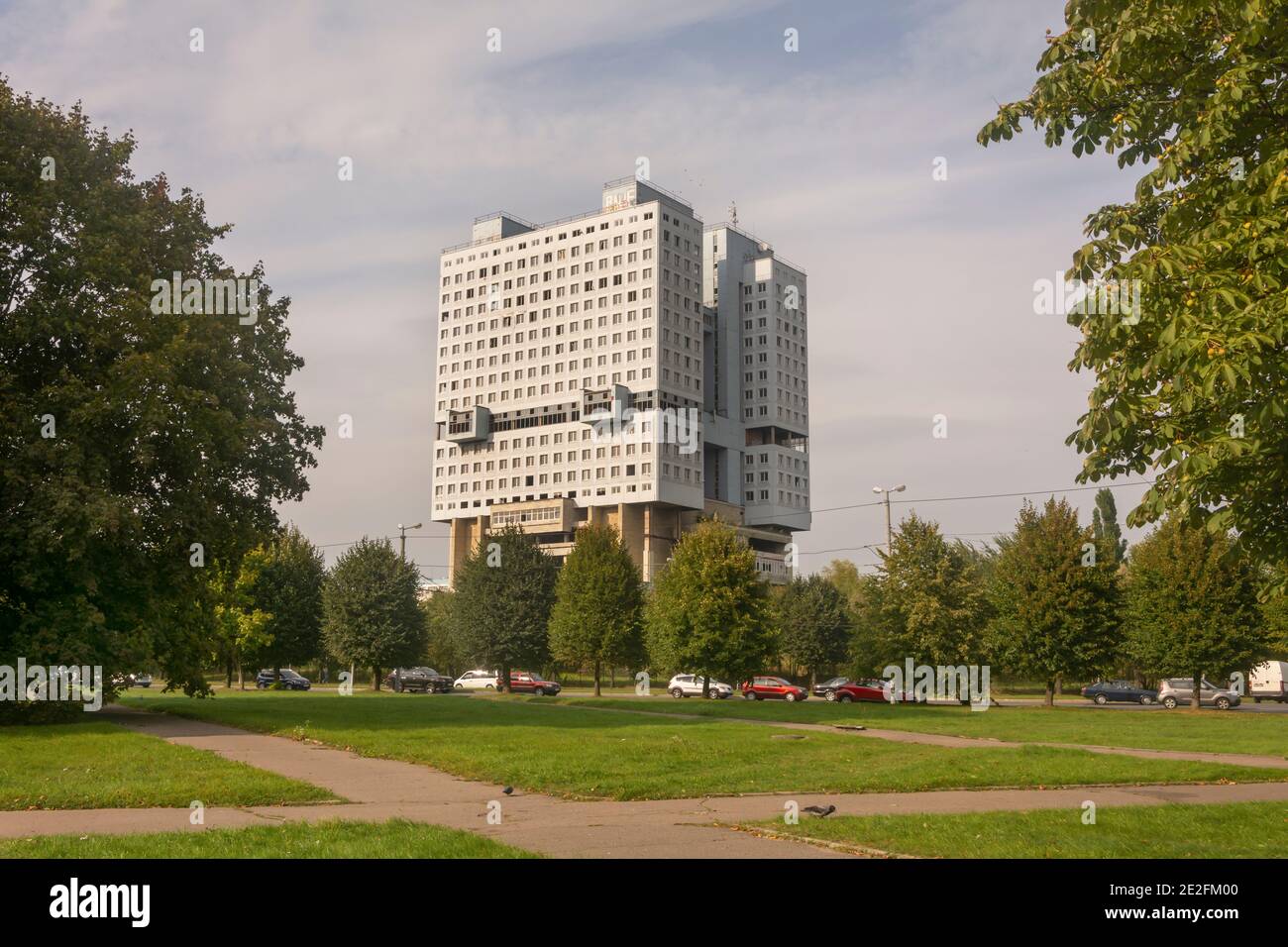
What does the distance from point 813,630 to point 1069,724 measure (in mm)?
43559

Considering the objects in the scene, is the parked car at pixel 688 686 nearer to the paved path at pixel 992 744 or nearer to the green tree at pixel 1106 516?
the paved path at pixel 992 744

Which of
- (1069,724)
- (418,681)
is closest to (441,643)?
(418,681)

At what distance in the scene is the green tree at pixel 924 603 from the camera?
43531mm

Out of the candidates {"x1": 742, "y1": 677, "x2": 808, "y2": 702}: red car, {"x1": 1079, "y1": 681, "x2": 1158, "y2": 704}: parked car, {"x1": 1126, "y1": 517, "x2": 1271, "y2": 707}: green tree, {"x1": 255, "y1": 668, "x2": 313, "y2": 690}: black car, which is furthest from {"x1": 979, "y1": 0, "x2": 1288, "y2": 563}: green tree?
{"x1": 255, "y1": 668, "x2": 313, "y2": 690}: black car

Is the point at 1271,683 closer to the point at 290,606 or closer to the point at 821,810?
the point at 290,606

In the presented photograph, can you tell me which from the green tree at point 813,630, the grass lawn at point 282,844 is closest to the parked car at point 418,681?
the green tree at point 813,630

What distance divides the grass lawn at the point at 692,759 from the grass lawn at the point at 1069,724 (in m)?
5.44

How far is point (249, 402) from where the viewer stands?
3083cm

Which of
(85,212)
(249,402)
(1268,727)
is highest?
(85,212)

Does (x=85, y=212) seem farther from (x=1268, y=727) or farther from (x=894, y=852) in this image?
(x=1268, y=727)

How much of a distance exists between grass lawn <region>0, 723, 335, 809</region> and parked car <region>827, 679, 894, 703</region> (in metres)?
38.3
